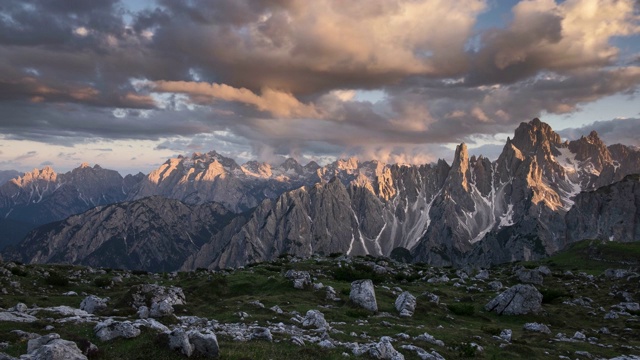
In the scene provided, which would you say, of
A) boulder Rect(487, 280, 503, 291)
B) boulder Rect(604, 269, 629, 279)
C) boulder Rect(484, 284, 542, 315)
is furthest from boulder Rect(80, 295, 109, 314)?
boulder Rect(604, 269, 629, 279)

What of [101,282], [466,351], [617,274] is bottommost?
[101,282]

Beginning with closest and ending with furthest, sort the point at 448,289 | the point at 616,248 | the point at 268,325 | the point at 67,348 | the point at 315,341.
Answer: the point at 67,348, the point at 315,341, the point at 268,325, the point at 448,289, the point at 616,248

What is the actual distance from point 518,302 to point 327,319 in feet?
109

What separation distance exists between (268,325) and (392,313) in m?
20.3

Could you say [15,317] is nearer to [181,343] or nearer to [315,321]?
[181,343]

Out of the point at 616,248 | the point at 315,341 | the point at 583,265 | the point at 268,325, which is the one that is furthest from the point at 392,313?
the point at 616,248

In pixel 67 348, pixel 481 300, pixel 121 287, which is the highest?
pixel 67 348

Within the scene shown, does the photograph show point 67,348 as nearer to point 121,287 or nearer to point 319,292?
point 319,292

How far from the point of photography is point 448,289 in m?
78.3

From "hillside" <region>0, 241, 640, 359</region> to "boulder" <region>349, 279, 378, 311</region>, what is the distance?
82cm

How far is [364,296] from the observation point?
174ft

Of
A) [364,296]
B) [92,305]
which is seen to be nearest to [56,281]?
[92,305]

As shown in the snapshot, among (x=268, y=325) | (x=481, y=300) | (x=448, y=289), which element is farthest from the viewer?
(x=448, y=289)

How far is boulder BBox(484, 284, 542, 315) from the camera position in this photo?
2309 inches
